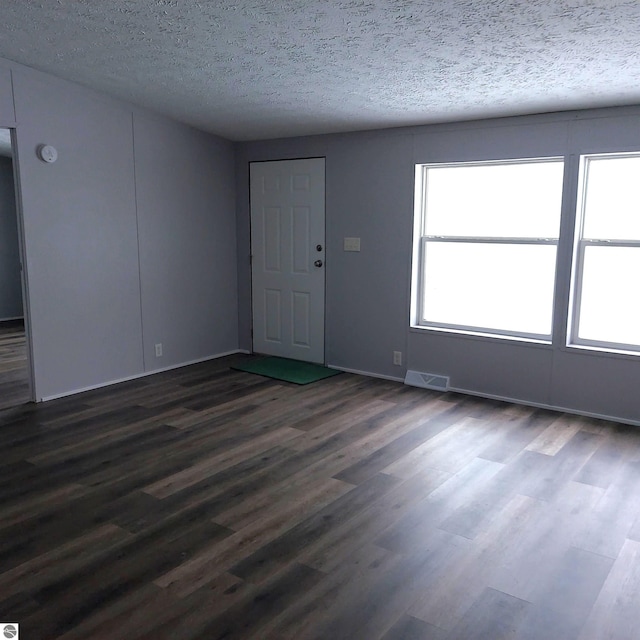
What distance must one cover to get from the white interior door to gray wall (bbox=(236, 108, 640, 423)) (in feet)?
0.37

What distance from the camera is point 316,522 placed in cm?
272

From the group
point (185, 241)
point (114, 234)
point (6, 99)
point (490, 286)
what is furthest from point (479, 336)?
point (6, 99)

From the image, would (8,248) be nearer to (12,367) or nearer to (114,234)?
(12,367)

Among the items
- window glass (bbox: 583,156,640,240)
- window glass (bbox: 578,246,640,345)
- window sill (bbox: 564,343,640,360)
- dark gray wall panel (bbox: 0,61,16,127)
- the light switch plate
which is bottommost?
window sill (bbox: 564,343,640,360)

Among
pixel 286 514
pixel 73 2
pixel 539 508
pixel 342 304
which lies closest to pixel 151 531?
pixel 286 514

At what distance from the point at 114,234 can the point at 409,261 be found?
252cm

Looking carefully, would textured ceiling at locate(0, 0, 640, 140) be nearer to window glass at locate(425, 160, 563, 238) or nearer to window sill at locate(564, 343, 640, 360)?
window glass at locate(425, 160, 563, 238)

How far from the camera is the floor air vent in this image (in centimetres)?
489

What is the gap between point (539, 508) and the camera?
9.45ft

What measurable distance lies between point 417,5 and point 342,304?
3.18 metres

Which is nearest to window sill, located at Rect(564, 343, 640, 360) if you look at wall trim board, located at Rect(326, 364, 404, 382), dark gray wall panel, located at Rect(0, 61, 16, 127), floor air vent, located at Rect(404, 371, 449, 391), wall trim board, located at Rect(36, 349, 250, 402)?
floor air vent, located at Rect(404, 371, 449, 391)

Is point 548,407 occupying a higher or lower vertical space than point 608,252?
lower

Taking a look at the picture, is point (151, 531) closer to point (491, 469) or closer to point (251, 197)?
point (491, 469)

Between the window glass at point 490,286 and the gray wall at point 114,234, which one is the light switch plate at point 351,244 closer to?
the window glass at point 490,286
